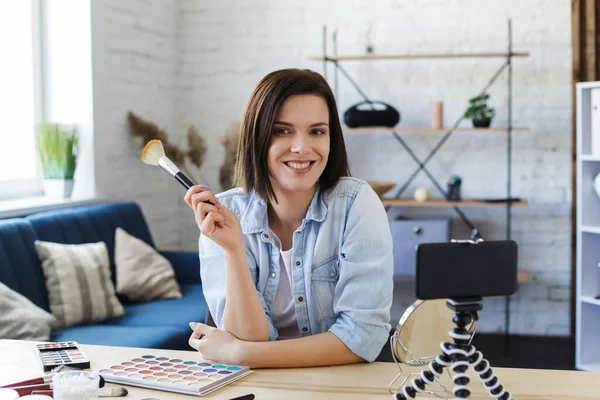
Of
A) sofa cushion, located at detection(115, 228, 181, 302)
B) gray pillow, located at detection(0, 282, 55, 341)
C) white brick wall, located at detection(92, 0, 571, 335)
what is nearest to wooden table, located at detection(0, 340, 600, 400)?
gray pillow, located at detection(0, 282, 55, 341)

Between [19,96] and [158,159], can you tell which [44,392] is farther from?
[19,96]

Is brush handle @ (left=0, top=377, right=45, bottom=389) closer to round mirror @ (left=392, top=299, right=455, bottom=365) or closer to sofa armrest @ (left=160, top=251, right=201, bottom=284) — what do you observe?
round mirror @ (left=392, top=299, right=455, bottom=365)

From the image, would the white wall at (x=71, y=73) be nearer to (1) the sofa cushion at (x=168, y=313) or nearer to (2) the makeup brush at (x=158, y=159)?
(1) the sofa cushion at (x=168, y=313)

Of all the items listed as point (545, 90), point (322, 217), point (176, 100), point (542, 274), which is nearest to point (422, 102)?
point (545, 90)

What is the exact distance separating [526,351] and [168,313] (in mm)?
2115

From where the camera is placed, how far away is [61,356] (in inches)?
60.6

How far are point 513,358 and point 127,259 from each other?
2141 mm

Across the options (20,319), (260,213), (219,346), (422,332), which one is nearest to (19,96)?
(20,319)

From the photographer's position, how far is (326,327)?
5.57 ft

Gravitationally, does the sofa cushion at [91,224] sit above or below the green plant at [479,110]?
below

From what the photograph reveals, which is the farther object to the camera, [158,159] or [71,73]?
[71,73]

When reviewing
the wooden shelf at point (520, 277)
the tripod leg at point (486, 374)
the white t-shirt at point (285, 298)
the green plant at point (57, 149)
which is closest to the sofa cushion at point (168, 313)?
the green plant at point (57, 149)

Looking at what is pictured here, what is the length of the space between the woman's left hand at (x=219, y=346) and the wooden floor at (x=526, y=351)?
→ 248 cm

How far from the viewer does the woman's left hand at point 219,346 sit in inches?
59.4
